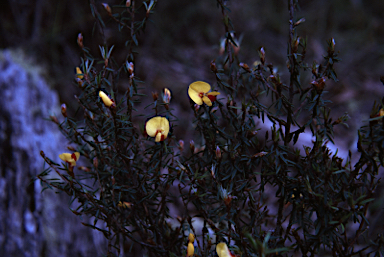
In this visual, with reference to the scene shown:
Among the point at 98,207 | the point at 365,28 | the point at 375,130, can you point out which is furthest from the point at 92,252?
the point at 365,28

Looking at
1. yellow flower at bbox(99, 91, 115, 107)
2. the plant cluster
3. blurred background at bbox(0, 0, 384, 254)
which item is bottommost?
the plant cluster

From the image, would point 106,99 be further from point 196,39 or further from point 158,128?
point 196,39

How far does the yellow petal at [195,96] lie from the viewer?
3.05 ft

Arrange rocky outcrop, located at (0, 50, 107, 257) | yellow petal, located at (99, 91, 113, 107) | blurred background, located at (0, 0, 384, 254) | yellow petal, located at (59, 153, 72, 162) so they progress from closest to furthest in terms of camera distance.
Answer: yellow petal, located at (99, 91, 113, 107)
yellow petal, located at (59, 153, 72, 162)
rocky outcrop, located at (0, 50, 107, 257)
blurred background, located at (0, 0, 384, 254)

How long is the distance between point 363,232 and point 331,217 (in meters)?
0.18

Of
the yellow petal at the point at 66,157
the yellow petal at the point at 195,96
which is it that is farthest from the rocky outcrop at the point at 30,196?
the yellow petal at the point at 195,96

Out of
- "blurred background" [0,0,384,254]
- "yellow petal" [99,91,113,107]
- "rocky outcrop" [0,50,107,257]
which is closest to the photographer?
"yellow petal" [99,91,113,107]

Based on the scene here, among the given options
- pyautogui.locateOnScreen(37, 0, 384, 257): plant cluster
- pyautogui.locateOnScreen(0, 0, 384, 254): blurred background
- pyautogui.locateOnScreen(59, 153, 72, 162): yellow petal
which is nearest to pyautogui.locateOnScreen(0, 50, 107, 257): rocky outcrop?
pyautogui.locateOnScreen(0, 0, 384, 254): blurred background

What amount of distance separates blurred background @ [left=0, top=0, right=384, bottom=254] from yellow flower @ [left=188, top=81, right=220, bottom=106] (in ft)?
5.78

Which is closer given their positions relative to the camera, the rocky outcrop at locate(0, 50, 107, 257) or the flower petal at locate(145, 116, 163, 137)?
the flower petal at locate(145, 116, 163, 137)

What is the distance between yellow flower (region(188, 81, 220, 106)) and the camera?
94 centimetres

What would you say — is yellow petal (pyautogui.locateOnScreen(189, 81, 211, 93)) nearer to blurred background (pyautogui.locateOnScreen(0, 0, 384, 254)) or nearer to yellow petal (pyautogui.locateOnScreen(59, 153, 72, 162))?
yellow petal (pyautogui.locateOnScreen(59, 153, 72, 162))

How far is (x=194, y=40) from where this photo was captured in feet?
13.8

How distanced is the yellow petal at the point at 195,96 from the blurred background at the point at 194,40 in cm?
177
